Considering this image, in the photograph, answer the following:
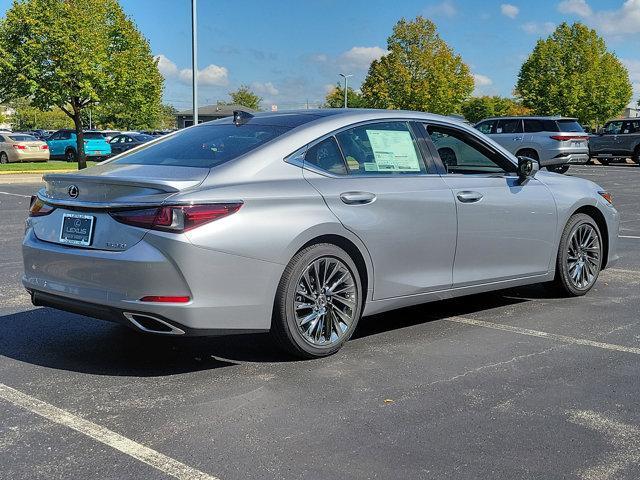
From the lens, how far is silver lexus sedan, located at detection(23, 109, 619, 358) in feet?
13.8

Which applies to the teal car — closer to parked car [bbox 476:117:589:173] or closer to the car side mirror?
parked car [bbox 476:117:589:173]

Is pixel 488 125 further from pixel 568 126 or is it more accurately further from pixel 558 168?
pixel 558 168

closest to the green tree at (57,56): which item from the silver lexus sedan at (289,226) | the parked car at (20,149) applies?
the parked car at (20,149)

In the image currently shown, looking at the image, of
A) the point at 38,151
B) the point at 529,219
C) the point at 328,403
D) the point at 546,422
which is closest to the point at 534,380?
the point at 546,422

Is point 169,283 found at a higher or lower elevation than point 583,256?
higher

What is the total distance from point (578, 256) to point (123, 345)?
3.99m

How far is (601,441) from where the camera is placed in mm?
3549

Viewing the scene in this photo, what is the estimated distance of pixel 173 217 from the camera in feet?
13.6

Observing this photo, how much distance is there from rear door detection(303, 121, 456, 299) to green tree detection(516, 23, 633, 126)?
55190 mm

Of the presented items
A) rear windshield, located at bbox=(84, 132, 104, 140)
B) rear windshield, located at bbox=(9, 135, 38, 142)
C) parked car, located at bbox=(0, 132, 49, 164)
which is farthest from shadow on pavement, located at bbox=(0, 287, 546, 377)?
rear windshield, located at bbox=(84, 132, 104, 140)

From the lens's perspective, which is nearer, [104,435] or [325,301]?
[104,435]

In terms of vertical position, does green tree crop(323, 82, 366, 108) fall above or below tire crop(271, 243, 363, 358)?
above

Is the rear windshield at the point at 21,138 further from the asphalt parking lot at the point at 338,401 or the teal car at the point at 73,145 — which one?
the asphalt parking lot at the point at 338,401

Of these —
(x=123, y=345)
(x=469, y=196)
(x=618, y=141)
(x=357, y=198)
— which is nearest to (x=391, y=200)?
(x=357, y=198)
